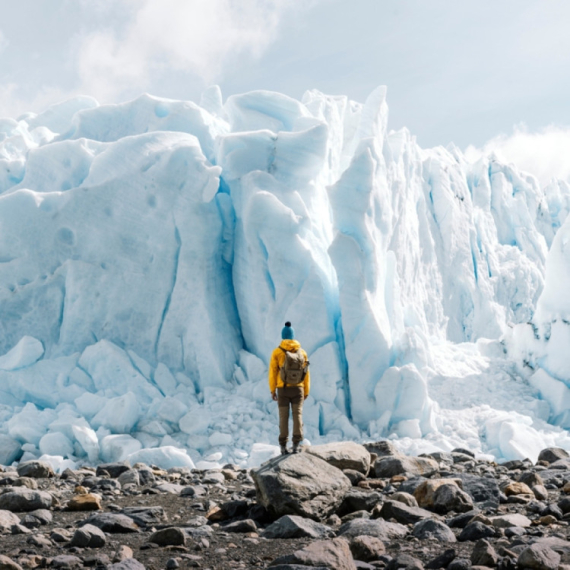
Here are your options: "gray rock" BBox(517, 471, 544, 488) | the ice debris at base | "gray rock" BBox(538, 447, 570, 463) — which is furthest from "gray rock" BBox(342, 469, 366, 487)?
the ice debris at base

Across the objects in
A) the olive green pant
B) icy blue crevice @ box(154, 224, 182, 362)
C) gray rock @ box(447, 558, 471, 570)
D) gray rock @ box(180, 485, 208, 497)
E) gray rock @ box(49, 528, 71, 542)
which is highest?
icy blue crevice @ box(154, 224, 182, 362)

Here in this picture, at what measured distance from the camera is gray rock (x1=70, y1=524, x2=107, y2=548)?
3217 mm

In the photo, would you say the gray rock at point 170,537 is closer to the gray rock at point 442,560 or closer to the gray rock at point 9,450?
the gray rock at point 442,560

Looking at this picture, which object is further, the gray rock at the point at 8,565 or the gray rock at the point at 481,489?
the gray rock at the point at 481,489

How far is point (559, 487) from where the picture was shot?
16.4ft

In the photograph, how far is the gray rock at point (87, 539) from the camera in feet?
10.6

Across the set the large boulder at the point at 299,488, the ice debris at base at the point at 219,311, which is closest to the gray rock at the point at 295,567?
the large boulder at the point at 299,488

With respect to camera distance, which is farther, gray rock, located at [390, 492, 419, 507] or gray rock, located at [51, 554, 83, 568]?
gray rock, located at [390, 492, 419, 507]

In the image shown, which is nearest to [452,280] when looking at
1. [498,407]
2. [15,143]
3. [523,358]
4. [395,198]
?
[395,198]

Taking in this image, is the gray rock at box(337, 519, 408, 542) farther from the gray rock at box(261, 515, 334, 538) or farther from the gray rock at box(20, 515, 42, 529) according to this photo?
the gray rock at box(20, 515, 42, 529)

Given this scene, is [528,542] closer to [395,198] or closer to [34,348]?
[34,348]

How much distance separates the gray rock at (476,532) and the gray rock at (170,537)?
1473 millimetres

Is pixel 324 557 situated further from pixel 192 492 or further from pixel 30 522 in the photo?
pixel 192 492

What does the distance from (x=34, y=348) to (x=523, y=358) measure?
9128 mm
